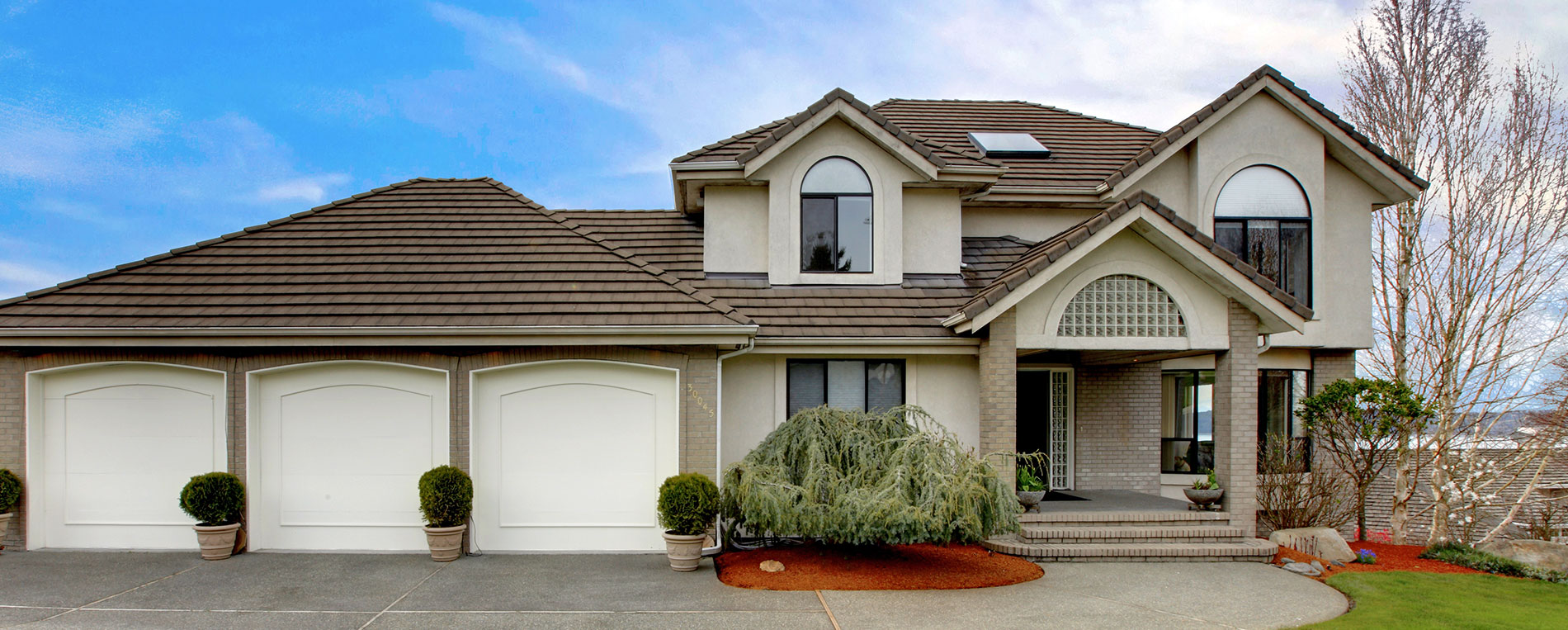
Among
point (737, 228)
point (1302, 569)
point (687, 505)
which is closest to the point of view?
point (687, 505)

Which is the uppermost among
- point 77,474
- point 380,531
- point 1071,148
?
point 1071,148

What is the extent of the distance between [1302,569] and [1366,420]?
3.04 metres

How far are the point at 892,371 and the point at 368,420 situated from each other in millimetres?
6754

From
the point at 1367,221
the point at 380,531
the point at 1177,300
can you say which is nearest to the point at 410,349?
the point at 380,531

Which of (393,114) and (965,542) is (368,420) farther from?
(393,114)

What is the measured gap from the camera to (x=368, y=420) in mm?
10180

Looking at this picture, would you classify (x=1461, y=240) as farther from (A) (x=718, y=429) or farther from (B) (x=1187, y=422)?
(A) (x=718, y=429)

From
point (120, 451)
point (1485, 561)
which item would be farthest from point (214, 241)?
point (1485, 561)

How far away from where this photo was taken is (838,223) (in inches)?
482

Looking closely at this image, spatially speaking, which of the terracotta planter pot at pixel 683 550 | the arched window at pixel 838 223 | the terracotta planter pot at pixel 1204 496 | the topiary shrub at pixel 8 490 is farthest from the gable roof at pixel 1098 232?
the topiary shrub at pixel 8 490

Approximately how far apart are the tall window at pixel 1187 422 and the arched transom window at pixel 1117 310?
3.69m

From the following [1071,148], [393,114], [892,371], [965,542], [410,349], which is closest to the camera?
[965,542]

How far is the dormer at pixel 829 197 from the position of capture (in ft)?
39.0

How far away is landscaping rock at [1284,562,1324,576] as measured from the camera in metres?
9.50
